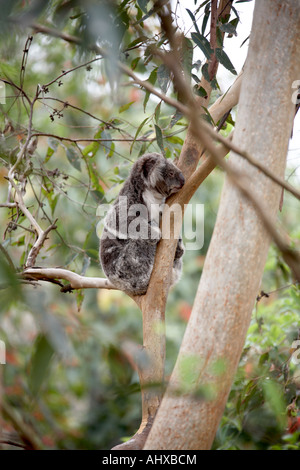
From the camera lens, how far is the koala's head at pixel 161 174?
7.96ft

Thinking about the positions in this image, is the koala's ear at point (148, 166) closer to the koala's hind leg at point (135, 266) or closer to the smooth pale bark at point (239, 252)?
the koala's hind leg at point (135, 266)

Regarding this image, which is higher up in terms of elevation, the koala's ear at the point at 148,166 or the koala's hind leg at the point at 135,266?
the koala's ear at the point at 148,166

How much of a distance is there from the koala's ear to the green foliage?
0.09m

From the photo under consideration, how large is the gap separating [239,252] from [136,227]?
168cm

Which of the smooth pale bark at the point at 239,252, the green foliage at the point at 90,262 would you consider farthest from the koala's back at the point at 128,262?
the smooth pale bark at the point at 239,252

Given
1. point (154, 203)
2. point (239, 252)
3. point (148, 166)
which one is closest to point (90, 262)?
point (154, 203)

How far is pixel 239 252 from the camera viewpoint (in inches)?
47.9

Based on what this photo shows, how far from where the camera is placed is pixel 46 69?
297 centimetres

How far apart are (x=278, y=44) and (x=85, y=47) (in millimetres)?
597

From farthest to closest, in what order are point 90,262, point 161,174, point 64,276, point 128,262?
point 90,262, point 128,262, point 161,174, point 64,276

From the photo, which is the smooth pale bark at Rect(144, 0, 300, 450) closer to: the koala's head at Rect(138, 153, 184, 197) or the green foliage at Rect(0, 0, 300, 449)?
the green foliage at Rect(0, 0, 300, 449)

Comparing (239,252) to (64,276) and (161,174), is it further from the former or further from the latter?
(161,174)
